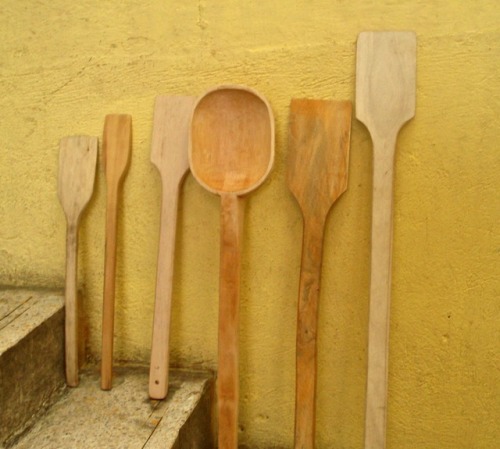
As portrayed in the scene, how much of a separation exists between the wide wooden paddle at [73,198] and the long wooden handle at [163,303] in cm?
19

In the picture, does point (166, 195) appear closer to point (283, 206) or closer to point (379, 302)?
point (283, 206)

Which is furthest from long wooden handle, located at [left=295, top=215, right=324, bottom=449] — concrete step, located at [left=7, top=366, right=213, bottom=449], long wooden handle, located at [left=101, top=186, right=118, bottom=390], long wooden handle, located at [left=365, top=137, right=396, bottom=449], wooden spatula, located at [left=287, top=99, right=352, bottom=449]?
long wooden handle, located at [left=101, top=186, right=118, bottom=390]

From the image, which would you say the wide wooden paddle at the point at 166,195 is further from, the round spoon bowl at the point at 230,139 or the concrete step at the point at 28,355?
the concrete step at the point at 28,355

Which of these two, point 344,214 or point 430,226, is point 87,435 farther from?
point 430,226

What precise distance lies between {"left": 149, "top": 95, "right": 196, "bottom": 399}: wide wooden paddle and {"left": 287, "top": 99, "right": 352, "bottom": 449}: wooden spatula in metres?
0.23

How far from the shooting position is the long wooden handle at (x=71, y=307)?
105cm

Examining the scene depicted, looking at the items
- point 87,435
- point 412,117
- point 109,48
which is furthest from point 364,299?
point 109,48

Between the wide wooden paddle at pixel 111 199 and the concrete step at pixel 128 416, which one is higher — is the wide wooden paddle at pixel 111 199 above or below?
above

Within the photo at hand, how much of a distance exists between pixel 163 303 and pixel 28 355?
279 mm

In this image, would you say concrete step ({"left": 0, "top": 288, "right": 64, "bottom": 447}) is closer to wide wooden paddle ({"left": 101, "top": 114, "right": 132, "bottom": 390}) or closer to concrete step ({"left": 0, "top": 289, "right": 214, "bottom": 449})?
concrete step ({"left": 0, "top": 289, "right": 214, "bottom": 449})

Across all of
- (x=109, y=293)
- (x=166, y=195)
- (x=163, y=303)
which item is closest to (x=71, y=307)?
(x=109, y=293)

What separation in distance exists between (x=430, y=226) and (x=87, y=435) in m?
0.78

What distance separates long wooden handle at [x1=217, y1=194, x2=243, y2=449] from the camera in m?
0.94

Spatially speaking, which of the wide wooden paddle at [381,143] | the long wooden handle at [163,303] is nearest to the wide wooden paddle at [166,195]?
the long wooden handle at [163,303]
